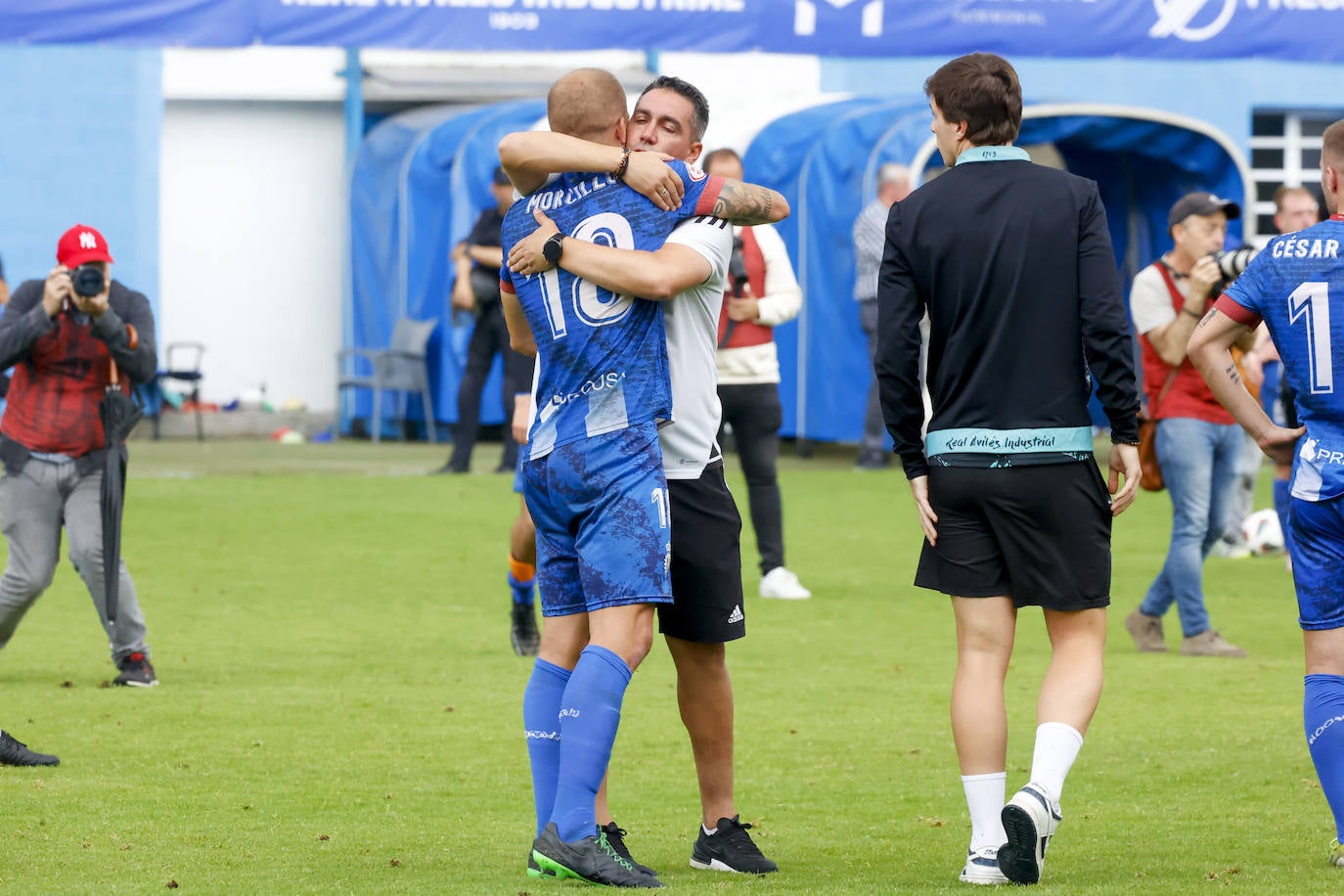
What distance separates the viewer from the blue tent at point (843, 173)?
17531mm

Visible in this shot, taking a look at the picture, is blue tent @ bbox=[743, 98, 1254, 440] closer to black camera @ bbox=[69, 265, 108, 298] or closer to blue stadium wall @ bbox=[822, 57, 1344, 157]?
blue stadium wall @ bbox=[822, 57, 1344, 157]

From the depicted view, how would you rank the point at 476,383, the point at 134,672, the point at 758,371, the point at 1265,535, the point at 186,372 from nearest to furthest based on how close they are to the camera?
1. the point at 134,672
2. the point at 758,371
3. the point at 1265,535
4. the point at 476,383
5. the point at 186,372

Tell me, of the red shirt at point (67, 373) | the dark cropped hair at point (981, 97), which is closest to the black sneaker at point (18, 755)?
the red shirt at point (67, 373)

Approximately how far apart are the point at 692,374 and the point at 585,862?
113cm

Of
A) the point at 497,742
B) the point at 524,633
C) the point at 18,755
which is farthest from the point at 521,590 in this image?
the point at 18,755

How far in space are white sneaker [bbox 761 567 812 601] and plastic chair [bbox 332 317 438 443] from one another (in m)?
9.86

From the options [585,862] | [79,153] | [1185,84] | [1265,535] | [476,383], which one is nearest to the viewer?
[585,862]

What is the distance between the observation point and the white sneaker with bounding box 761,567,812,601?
1030 centimetres

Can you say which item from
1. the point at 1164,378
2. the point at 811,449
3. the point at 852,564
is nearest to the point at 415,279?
the point at 811,449

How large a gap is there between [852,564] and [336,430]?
Answer: 34.4 feet

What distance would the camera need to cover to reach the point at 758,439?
32.7ft

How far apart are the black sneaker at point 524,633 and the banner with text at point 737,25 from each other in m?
9.31

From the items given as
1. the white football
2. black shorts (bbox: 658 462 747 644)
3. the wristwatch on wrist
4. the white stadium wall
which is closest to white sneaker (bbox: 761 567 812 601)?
the white football

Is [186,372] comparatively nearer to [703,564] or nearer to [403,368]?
[403,368]
